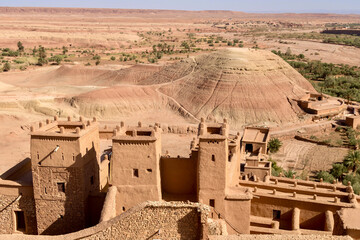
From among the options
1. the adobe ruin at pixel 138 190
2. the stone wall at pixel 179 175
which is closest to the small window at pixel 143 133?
the adobe ruin at pixel 138 190

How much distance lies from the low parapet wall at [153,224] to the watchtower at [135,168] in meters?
3.08

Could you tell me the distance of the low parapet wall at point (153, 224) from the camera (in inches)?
486

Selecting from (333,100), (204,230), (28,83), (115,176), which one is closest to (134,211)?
(204,230)

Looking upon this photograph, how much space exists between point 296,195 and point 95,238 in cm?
1009

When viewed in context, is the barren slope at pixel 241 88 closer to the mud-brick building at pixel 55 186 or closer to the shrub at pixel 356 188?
the shrub at pixel 356 188

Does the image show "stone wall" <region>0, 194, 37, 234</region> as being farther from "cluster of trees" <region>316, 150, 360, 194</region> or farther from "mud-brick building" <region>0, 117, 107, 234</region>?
"cluster of trees" <region>316, 150, 360, 194</region>

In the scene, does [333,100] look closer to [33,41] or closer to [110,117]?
[110,117]

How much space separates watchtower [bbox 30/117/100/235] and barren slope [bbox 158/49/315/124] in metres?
26.8

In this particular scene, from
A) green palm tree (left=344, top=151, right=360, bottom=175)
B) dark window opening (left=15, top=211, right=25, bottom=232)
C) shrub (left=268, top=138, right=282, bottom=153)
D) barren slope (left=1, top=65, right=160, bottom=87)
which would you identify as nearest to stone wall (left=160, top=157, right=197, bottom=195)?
dark window opening (left=15, top=211, right=25, bottom=232)

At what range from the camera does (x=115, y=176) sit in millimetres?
15711

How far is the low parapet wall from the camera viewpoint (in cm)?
1234

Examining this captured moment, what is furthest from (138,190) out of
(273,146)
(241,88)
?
(241,88)

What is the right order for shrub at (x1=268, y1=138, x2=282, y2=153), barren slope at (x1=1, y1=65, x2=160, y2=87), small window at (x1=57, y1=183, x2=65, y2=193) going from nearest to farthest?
small window at (x1=57, y1=183, x2=65, y2=193) < shrub at (x1=268, y1=138, x2=282, y2=153) < barren slope at (x1=1, y1=65, x2=160, y2=87)

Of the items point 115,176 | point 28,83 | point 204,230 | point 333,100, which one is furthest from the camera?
point 28,83
